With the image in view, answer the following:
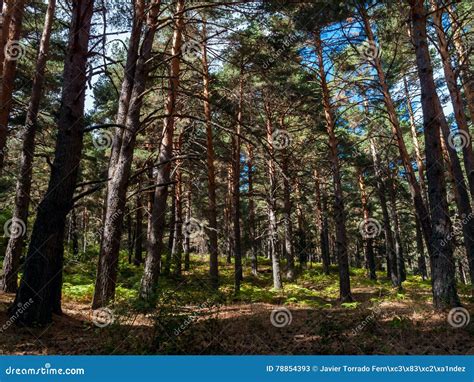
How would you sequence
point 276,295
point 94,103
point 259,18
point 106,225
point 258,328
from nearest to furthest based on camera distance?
point 258,328
point 106,225
point 259,18
point 276,295
point 94,103

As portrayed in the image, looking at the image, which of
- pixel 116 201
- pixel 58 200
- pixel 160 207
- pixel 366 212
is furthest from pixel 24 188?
pixel 366 212

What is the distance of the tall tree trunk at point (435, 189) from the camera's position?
7711 mm

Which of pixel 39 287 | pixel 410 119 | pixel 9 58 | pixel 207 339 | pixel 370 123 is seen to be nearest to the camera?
pixel 207 339

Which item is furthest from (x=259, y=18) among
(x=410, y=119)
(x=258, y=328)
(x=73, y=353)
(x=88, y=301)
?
(x=410, y=119)

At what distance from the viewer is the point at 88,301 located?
31.7 ft

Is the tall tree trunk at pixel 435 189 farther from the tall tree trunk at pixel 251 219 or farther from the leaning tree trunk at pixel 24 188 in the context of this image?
the tall tree trunk at pixel 251 219

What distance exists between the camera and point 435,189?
26.6 ft

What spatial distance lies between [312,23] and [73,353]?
9533 mm

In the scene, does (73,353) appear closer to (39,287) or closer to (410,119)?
(39,287)

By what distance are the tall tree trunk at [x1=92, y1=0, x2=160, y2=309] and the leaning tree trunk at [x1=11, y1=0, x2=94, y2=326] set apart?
33.9 inches

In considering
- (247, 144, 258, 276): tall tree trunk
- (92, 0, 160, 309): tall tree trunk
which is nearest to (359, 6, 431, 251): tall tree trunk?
(92, 0, 160, 309): tall tree trunk

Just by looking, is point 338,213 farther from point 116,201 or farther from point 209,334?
point 209,334

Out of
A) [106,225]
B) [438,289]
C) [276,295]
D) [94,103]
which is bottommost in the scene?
[276,295]

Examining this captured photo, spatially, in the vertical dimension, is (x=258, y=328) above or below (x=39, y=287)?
below
